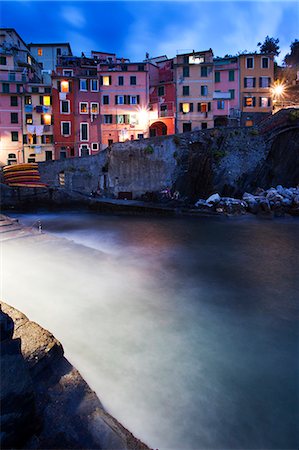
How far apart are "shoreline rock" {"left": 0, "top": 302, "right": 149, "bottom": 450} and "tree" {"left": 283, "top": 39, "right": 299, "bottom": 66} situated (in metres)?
57.0

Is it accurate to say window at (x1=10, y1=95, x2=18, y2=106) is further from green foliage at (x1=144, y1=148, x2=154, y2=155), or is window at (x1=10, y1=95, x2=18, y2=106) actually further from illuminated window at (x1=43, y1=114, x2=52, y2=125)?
green foliage at (x1=144, y1=148, x2=154, y2=155)

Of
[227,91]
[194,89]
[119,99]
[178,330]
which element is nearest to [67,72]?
[119,99]

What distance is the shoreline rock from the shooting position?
2668 millimetres

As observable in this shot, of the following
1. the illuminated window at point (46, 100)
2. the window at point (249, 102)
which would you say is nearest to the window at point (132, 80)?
the illuminated window at point (46, 100)

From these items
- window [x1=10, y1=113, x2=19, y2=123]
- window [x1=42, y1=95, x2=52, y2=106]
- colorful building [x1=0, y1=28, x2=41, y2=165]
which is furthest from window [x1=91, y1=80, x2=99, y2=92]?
window [x1=10, y1=113, x2=19, y2=123]

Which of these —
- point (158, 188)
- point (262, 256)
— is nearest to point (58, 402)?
point (262, 256)

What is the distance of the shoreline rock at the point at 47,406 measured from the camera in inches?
105

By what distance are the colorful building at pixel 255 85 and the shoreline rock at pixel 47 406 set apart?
4247 centimetres

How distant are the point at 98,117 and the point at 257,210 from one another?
1011 inches

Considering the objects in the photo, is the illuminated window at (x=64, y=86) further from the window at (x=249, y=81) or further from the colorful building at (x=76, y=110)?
the window at (x=249, y=81)

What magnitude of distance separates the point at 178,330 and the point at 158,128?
3989cm

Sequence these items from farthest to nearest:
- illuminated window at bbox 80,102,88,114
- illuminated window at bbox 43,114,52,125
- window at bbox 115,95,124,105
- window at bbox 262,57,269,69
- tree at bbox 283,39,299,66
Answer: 1. tree at bbox 283,39,299,66
2. window at bbox 115,95,124,105
3. illuminated window at bbox 80,102,88,114
4. window at bbox 262,57,269,69
5. illuminated window at bbox 43,114,52,125

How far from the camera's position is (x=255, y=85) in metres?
41.2

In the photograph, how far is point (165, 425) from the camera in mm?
3973
